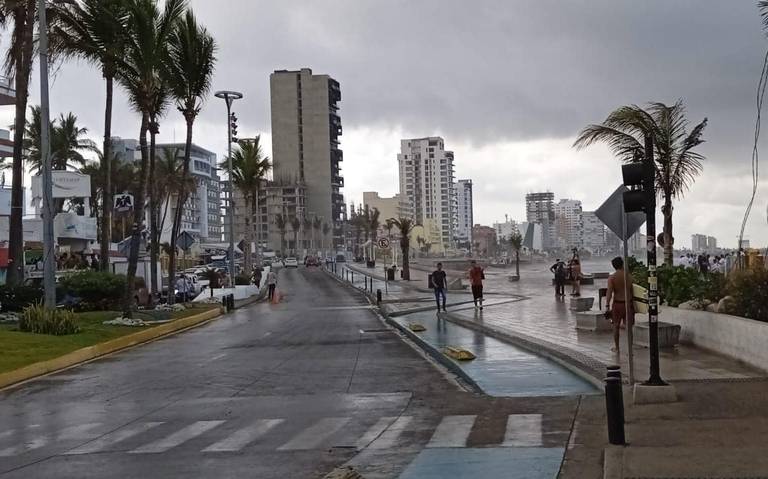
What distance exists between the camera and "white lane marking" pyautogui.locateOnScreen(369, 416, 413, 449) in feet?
30.2

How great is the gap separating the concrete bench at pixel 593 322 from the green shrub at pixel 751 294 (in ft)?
16.6

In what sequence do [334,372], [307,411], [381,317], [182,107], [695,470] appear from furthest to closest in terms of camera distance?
[182,107] → [381,317] → [334,372] → [307,411] → [695,470]

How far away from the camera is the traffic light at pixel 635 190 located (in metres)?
10.8

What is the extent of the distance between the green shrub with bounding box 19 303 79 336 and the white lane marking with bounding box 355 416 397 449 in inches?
548

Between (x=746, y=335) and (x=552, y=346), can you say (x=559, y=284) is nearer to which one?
(x=552, y=346)

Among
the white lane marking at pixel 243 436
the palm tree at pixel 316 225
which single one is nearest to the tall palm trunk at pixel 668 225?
the white lane marking at pixel 243 436

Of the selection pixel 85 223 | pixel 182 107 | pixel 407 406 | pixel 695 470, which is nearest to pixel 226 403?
pixel 407 406

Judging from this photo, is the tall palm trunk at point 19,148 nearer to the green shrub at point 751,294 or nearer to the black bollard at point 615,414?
the green shrub at point 751,294

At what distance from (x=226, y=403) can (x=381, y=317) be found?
61.7 ft

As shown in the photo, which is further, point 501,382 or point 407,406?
point 501,382

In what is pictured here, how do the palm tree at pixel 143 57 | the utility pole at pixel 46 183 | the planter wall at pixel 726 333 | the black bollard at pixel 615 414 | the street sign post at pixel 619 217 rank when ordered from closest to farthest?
the black bollard at pixel 615 414
the street sign post at pixel 619 217
the planter wall at pixel 726 333
the utility pole at pixel 46 183
the palm tree at pixel 143 57

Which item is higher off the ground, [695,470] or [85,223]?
[85,223]

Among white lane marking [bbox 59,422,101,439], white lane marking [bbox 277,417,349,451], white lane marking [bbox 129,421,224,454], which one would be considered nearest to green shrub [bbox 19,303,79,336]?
white lane marking [bbox 59,422,101,439]

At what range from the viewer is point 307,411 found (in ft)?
37.8
